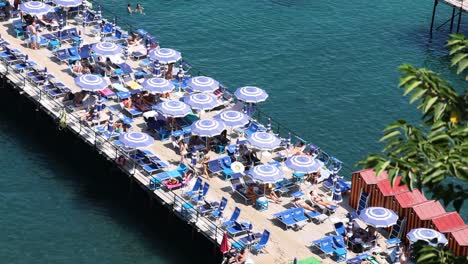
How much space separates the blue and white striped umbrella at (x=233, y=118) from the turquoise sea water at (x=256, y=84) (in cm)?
821

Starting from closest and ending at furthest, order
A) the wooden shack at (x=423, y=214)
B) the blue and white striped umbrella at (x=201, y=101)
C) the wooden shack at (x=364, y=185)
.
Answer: the wooden shack at (x=423, y=214) < the wooden shack at (x=364, y=185) < the blue and white striped umbrella at (x=201, y=101)

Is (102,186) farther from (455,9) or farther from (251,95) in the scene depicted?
(455,9)

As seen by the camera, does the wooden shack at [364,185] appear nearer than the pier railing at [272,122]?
Yes

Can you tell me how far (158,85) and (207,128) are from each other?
7062 millimetres

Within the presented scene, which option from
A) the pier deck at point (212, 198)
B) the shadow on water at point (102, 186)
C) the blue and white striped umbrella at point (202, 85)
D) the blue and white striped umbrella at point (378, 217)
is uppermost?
the blue and white striped umbrella at point (202, 85)

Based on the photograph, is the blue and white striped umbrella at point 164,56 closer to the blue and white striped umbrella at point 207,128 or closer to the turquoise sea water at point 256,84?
the turquoise sea water at point 256,84

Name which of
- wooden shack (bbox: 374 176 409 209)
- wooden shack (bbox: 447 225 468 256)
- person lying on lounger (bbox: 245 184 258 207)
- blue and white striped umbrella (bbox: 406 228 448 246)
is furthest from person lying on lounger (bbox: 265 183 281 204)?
wooden shack (bbox: 447 225 468 256)

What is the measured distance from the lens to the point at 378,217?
2130 inches

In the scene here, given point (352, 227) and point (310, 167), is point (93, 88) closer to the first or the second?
point (310, 167)

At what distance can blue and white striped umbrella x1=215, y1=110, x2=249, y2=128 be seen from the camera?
6406 cm

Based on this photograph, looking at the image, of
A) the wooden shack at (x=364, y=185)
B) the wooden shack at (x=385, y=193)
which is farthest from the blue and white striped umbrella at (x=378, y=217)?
the wooden shack at (x=364, y=185)

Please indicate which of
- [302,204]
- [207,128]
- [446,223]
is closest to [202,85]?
[207,128]

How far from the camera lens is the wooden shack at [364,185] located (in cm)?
5699

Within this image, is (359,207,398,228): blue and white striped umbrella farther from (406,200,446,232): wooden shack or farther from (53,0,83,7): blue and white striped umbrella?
(53,0,83,7): blue and white striped umbrella
